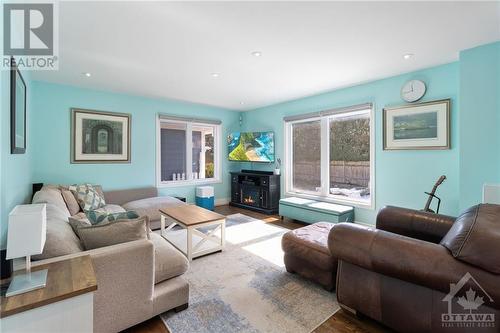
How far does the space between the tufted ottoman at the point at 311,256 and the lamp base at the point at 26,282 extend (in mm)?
1973

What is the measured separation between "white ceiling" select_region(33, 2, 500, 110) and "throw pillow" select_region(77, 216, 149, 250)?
1.71 meters

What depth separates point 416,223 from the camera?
2.18 meters

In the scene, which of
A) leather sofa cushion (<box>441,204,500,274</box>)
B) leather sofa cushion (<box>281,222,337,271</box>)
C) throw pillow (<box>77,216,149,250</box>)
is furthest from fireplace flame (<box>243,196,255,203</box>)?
leather sofa cushion (<box>441,204,500,274</box>)

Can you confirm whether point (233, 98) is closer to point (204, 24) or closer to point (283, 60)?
point (283, 60)

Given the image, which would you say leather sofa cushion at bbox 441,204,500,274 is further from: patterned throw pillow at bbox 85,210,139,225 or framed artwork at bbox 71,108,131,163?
framed artwork at bbox 71,108,131,163

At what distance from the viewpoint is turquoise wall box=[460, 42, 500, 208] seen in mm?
2473

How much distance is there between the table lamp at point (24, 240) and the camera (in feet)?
3.66

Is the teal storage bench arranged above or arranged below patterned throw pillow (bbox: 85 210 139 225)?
below

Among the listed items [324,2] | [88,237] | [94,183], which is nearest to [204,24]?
[324,2]

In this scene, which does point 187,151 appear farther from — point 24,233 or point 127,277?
point 24,233

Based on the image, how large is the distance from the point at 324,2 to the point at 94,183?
177 inches

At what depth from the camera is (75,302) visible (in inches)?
44.6

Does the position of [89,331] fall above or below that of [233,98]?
below

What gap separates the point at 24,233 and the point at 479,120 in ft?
12.9
